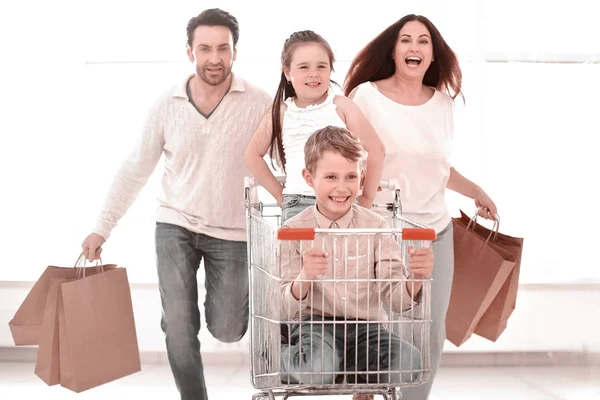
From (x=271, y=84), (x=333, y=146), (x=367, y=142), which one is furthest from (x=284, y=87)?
(x=271, y=84)

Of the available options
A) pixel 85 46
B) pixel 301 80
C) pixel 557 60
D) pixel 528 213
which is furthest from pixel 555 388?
pixel 85 46

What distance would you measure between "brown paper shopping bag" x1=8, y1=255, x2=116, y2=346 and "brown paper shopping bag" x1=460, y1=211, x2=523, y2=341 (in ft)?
5.04

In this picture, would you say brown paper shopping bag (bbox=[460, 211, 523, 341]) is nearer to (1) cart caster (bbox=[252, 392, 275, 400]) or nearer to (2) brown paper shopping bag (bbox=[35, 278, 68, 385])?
(1) cart caster (bbox=[252, 392, 275, 400])

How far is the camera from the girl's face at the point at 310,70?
9.32 ft

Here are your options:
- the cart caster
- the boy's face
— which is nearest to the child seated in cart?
A: the boy's face

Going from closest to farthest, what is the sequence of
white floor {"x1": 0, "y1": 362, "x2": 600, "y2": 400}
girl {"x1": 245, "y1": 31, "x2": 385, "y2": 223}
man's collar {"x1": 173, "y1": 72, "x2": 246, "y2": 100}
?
1. girl {"x1": 245, "y1": 31, "x2": 385, "y2": 223}
2. man's collar {"x1": 173, "y1": 72, "x2": 246, "y2": 100}
3. white floor {"x1": 0, "y1": 362, "x2": 600, "y2": 400}

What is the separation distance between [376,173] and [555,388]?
2.11 meters

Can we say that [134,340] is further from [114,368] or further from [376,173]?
[376,173]

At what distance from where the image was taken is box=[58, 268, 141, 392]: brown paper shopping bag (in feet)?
10.0

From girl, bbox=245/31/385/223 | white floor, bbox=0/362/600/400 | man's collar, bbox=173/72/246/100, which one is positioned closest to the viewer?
girl, bbox=245/31/385/223

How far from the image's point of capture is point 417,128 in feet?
10.2

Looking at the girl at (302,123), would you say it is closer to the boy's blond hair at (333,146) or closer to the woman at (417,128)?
the woman at (417,128)

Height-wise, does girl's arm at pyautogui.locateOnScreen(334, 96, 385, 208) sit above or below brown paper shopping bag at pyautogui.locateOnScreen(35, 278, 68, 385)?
above

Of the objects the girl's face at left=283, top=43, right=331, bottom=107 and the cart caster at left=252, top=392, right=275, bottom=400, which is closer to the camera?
the cart caster at left=252, top=392, right=275, bottom=400
